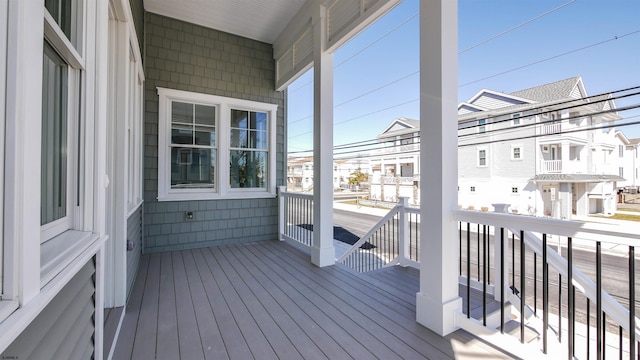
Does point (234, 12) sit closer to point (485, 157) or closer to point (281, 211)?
point (281, 211)

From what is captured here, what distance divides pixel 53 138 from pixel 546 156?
1077 centimetres

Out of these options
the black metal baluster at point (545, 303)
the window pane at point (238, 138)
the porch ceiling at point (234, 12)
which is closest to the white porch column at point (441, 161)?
the black metal baluster at point (545, 303)

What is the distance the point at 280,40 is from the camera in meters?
4.78

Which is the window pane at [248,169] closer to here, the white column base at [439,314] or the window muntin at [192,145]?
the window muntin at [192,145]

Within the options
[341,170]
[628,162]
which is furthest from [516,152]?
[341,170]

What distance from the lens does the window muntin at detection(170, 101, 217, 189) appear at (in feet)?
14.4

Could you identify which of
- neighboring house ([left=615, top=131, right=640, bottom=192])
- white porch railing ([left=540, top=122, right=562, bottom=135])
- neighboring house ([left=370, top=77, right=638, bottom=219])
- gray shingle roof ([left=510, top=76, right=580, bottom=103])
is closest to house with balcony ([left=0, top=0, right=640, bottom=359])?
neighboring house ([left=370, top=77, right=638, bottom=219])

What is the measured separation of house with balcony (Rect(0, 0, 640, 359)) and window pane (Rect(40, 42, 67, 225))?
0.01 metres

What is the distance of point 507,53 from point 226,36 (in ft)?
25.4

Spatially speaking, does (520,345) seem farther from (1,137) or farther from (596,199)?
(596,199)

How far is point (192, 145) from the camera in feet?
14.7

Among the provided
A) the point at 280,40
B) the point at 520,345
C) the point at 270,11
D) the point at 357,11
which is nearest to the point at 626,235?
the point at 520,345

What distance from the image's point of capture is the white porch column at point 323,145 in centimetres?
357

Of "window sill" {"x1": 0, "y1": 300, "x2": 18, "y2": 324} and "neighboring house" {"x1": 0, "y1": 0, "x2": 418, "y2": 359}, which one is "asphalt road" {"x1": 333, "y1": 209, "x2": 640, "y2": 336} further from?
"window sill" {"x1": 0, "y1": 300, "x2": 18, "y2": 324}
